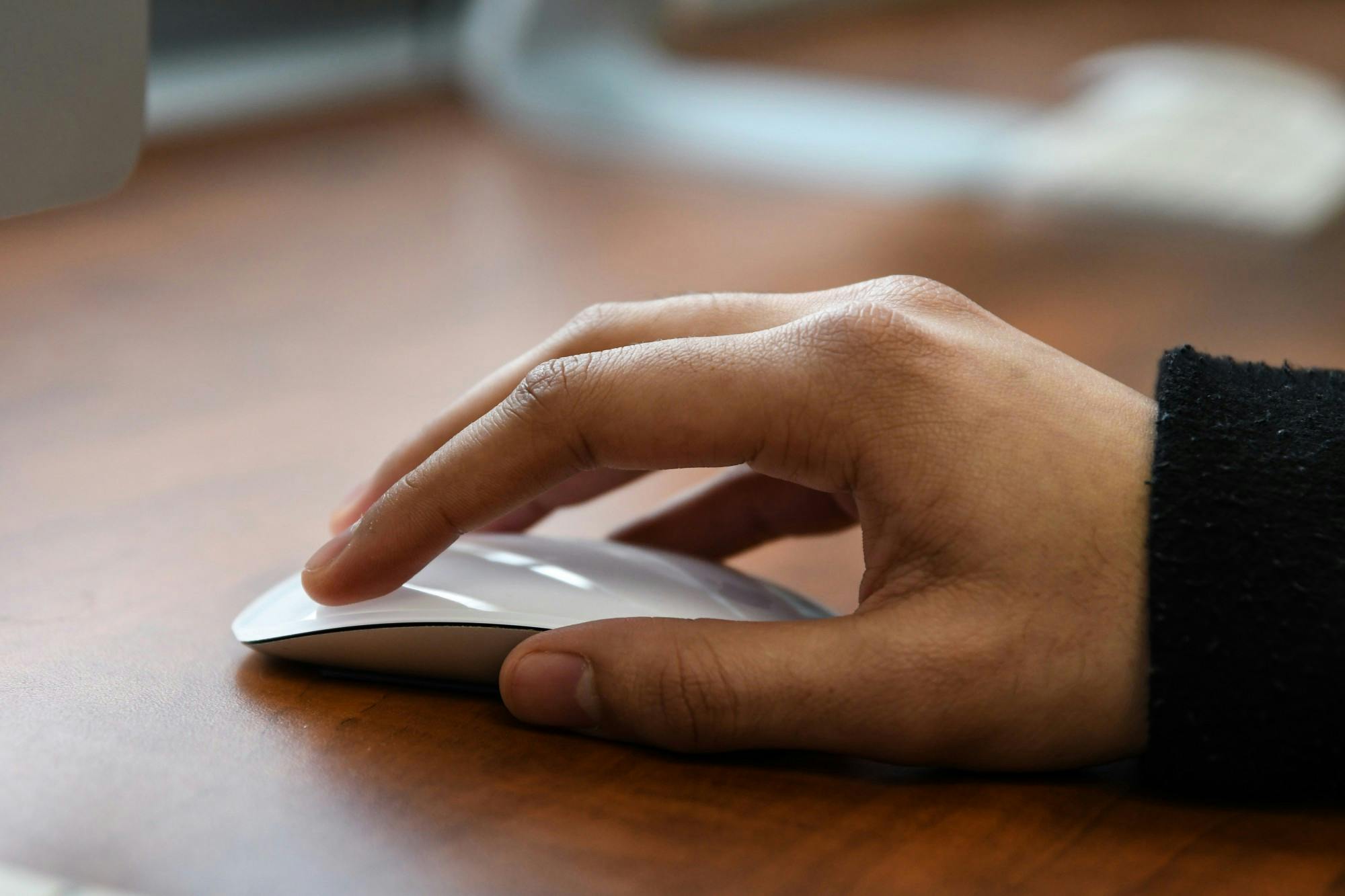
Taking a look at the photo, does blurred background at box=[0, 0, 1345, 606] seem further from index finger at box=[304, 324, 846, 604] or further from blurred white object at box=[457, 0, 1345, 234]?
index finger at box=[304, 324, 846, 604]

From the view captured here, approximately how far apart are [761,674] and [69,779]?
0.21 m

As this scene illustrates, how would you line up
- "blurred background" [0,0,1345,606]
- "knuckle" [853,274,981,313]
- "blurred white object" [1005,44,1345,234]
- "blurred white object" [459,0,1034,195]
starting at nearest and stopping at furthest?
"knuckle" [853,274,981,313]
"blurred background" [0,0,1345,606]
"blurred white object" [1005,44,1345,234]
"blurred white object" [459,0,1034,195]

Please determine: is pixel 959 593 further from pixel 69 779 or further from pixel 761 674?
pixel 69 779

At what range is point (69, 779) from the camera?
418mm

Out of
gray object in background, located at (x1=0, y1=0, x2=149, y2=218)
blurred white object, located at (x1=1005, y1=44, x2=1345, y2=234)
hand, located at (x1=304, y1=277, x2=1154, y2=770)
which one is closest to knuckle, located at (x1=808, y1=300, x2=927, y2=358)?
hand, located at (x1=304, y1=277, x2=1154, y2=770)

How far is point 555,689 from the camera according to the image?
1.46 feet

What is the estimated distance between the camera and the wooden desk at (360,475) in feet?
1.28

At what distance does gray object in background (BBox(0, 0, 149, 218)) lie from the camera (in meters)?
0.48

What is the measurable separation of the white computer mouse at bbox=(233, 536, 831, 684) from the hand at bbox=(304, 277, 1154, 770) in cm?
1

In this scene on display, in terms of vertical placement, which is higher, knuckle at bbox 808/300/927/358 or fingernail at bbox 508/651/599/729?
knuckle at bbox 808/300/927/358

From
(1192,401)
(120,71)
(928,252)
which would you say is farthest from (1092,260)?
(120,71)

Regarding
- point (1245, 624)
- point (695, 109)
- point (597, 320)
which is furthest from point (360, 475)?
point (695, 109)

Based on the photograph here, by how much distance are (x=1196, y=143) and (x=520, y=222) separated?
29.1 inches

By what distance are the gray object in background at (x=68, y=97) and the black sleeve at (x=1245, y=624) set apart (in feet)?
1.27
